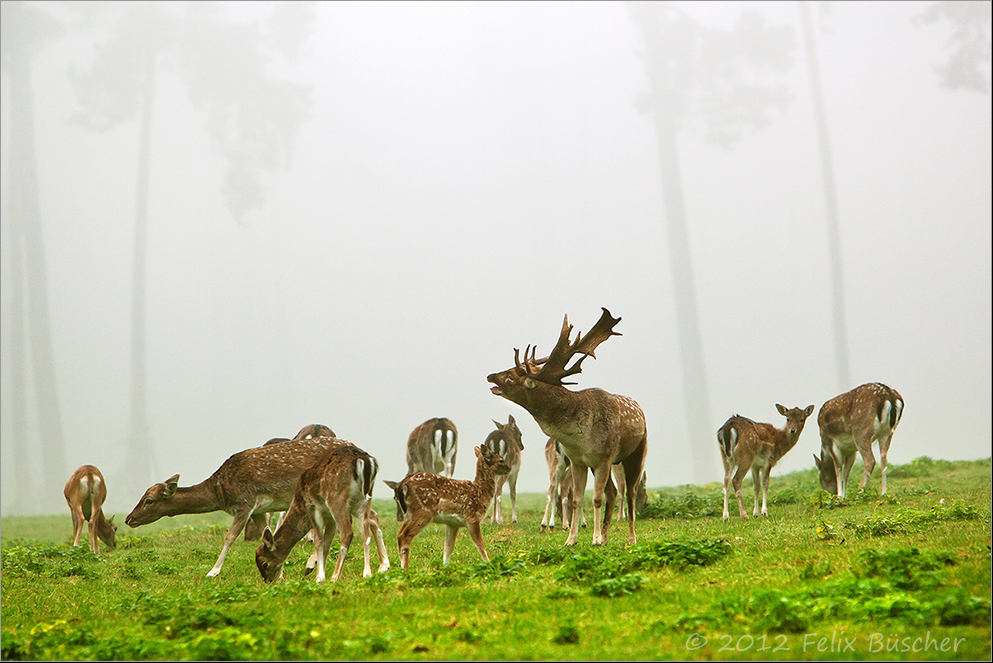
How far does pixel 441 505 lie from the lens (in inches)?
376

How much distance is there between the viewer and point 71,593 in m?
9.48

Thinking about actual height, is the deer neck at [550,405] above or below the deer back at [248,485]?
above

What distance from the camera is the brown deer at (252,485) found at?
35.7ft

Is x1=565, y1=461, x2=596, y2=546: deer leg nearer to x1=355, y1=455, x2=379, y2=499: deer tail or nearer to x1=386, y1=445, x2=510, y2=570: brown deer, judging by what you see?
x1=386, y1=445, x2=510, y2=570: brown deer

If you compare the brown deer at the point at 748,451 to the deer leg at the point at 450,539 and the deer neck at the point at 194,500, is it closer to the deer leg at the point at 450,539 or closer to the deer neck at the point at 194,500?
the deer leg at the point at 450,539

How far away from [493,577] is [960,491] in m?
10.5

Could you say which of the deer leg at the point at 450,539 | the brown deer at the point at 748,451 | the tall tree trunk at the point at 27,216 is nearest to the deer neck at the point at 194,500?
the deer leg at the point at 450,539

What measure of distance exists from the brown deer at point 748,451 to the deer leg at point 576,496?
133 inches

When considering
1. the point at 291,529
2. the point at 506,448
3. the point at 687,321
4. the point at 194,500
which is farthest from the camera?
the point at 687,321

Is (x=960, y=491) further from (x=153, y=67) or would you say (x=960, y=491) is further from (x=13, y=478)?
(x=153, y=67)

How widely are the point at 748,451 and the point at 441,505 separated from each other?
636cm

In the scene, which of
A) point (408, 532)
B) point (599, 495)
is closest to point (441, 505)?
point (408, 532)

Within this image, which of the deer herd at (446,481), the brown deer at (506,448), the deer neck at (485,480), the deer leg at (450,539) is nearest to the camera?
the deer herd at (446,481)

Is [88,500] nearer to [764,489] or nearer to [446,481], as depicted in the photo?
[446,481]
